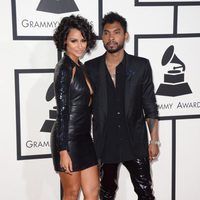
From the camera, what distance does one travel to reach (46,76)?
278 centimetres

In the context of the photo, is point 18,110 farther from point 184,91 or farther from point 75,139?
point 184,91

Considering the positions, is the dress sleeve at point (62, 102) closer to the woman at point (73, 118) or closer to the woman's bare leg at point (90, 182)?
the woman at point (73, 118)

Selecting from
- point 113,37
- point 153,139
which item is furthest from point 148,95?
point 113,37

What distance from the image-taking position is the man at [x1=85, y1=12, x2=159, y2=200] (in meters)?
2.39

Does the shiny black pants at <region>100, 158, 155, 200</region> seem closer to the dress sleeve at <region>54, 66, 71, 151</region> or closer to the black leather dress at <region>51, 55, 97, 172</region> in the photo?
the black leather dress at <region>51, 55, 97, 172</region>

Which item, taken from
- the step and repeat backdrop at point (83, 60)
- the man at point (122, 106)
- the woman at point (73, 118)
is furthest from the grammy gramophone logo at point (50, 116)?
the woman at point (73, 118)

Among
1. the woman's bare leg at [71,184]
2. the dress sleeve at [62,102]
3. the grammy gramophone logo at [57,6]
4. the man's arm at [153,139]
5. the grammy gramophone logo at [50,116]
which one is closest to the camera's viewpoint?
the dress sleeve at [62,102]

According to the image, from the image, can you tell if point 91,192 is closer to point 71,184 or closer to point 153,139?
point 71,184

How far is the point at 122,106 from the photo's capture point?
94.4 inches

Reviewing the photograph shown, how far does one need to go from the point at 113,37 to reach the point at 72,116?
62 cm

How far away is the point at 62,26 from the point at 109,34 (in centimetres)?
36

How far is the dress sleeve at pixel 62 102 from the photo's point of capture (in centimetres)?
201

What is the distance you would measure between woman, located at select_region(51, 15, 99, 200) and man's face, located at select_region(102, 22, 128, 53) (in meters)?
0.19

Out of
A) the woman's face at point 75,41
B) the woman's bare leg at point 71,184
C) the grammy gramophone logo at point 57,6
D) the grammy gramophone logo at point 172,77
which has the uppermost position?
the grammy gramophone logo at point 57,6
